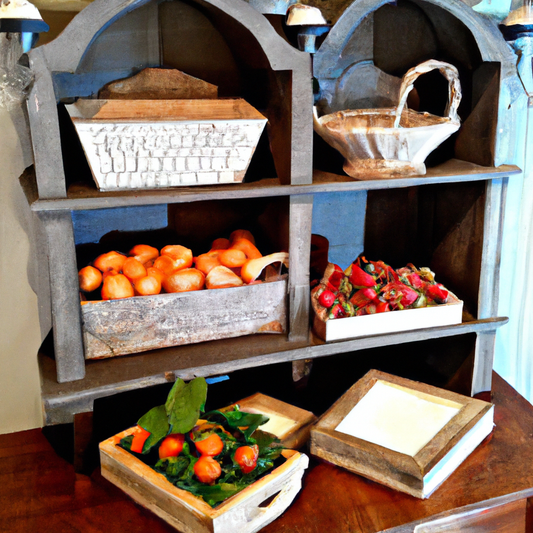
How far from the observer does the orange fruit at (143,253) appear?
5.09ft

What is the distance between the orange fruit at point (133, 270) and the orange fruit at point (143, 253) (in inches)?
4.2

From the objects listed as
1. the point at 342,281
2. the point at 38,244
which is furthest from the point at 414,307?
the point at 38,244

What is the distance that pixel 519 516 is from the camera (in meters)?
1.39

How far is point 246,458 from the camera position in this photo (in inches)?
47.5

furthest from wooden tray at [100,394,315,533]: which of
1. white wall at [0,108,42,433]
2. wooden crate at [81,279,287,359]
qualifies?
white wall at [0,108,42,433]

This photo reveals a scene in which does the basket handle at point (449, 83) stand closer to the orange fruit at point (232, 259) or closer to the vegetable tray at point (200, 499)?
the orange fruit at point (232, 259)

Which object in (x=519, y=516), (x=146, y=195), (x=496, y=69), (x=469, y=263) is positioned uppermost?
(x=496, y=69)

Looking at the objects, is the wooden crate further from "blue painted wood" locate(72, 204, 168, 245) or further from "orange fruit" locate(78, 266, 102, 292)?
"blue painted wood" locate(72, 204, 168, 245)

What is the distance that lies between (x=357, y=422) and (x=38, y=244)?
1.09 m

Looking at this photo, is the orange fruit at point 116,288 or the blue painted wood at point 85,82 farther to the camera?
the blue painted wood at point 85,82

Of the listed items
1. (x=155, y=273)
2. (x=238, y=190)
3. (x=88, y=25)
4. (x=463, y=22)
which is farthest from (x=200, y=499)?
(x=463, y=22)

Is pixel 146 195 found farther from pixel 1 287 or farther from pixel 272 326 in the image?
pixel 1 287

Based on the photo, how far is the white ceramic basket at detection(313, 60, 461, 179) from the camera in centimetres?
143

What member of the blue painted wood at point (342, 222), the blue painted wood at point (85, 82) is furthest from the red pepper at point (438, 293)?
the blue painted wood at point (85, 82)
